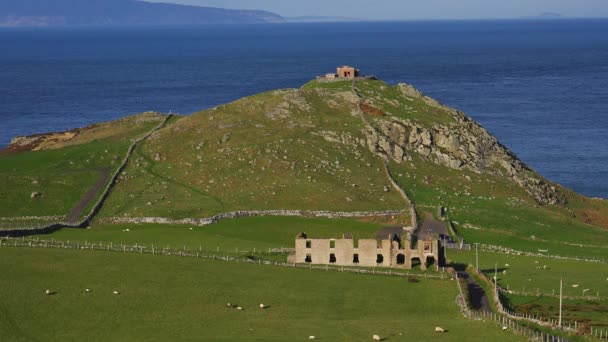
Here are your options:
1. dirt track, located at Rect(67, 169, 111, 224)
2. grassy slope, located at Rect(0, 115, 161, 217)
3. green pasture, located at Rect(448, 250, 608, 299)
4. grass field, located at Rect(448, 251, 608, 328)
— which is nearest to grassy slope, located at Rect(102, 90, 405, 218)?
dirt track, located at Rect(67, 169, 111, 224)

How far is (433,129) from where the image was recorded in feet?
457

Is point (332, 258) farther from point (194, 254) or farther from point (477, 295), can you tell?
point (477, 295)

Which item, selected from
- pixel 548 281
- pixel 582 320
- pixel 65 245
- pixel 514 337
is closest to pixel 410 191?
pixel 548 281

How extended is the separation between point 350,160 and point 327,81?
3200 centimetres

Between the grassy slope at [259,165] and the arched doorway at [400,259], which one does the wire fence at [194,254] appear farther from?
the grassy slope at [259,165]

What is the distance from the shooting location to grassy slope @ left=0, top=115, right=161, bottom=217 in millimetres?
118938

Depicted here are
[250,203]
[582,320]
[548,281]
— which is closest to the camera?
[582,320]

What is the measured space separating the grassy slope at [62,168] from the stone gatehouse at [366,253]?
104 feet

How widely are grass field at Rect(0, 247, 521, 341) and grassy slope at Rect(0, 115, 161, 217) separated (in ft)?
101

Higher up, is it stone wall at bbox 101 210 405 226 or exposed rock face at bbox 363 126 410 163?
exposed rock face at bbox 363 126 410 163

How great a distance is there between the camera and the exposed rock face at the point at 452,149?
134500 millimetres

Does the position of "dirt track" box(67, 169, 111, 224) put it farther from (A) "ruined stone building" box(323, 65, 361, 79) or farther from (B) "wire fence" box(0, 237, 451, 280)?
(A) "ruined stone building" box(323, 65, 361, 79)

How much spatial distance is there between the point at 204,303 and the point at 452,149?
66.9 meters

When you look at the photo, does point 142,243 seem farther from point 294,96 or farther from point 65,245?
point 294,96
